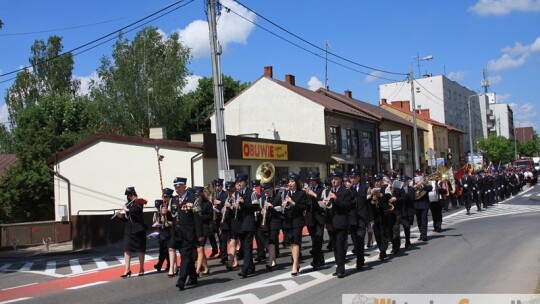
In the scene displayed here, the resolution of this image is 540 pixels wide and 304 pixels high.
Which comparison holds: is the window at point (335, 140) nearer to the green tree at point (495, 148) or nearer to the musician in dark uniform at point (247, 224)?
the musician in dark uniform at point (247, 224)

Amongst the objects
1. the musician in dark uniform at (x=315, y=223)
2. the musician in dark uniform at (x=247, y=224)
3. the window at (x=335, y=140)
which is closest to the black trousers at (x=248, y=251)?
the musician in dark uniform at (x=247, y=224)

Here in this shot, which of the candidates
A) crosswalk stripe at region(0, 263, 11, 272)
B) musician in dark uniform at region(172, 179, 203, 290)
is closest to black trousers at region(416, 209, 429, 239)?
musician in dark uniform at region(172, 179, 203, 290)

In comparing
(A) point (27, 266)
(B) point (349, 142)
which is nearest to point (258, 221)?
(A) point (27, 266)

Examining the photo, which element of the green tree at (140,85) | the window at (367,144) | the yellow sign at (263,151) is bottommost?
the yellow sign at (263,151)

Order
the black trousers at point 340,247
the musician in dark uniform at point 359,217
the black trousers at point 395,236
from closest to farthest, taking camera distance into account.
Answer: the black trousers at point 340,247 < the musician in dark uniform at point 359,217 < the black trousers at point 395,236

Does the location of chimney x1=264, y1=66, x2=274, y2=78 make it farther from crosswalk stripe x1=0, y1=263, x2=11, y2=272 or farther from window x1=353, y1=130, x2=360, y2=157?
crosswalk stripe x1=0, y1=263, x2=11, y2=272

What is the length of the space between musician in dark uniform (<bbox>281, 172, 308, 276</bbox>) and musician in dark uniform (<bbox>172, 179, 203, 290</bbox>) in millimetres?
1747

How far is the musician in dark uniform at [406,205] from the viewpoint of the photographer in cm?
1427

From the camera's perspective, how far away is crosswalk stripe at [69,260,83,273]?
559 inches

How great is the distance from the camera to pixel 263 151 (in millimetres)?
28297

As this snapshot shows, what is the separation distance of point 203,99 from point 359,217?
4611 centimetres

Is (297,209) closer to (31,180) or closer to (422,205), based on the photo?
(422,205)

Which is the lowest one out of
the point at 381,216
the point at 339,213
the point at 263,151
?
the point at 381,216

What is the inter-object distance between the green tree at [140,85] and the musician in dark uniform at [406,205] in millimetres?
29091
